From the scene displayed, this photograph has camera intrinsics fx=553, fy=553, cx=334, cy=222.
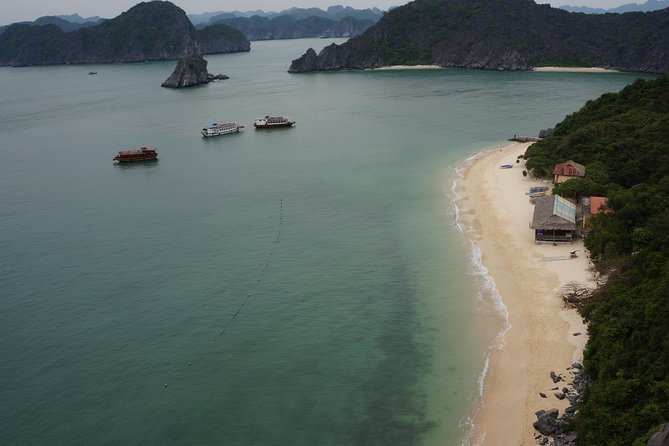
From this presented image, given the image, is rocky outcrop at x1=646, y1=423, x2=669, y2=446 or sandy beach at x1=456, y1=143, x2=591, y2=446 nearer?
rocky outcrop at x1=646, y1=423, x2=669, y2=446

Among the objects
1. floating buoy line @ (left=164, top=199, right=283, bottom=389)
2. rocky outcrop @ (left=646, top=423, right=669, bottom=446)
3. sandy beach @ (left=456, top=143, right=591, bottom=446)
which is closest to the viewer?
rocky outcrop @ (left=646, top=423, right=669, bottom=446)

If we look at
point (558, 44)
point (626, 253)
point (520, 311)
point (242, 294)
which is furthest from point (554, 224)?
point (558, 44)

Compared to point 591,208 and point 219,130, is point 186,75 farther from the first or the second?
point 591,208

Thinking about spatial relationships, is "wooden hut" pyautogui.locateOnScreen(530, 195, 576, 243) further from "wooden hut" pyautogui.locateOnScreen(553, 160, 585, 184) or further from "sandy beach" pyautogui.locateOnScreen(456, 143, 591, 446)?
"wooden hut" pyautogui.locateOnScreen(553, 160, 585, 184)

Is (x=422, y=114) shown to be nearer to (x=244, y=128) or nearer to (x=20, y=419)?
(x=244, y=128)

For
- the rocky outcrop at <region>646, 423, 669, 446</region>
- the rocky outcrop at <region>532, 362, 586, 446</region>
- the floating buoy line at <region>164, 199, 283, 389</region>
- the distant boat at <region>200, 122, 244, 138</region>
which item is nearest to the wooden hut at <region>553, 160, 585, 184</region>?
the floating buoy line at <region>164, 199, 283, 389</region>

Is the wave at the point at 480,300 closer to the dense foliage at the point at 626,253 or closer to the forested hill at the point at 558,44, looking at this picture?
the dense foliage at the point at 626,253
